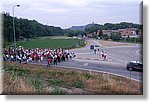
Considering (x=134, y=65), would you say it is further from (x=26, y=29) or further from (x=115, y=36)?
(x=26, y=29)

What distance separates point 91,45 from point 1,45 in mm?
1123

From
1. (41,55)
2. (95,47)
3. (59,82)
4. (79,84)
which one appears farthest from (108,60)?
(41,55)

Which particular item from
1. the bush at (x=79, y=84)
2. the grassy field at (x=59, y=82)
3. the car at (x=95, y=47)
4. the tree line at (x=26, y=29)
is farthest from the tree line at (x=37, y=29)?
the bush at (x=79, y=84)

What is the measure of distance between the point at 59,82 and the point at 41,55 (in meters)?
0.44

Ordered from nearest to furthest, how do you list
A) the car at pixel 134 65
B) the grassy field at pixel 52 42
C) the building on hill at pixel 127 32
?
1. the car at pixel 134 65
2. the building on hill at pixel 127 32
3. the grassy field at pixel 52 42

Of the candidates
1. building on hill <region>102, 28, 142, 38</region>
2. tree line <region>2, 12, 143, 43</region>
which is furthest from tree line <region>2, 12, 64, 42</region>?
building on hill <region>102, 28, 142, 38</region>

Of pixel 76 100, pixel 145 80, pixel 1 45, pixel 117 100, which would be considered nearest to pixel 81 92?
pixel 76 100

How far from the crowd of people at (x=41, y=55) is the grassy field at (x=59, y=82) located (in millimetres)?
83

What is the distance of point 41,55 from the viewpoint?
511 cm

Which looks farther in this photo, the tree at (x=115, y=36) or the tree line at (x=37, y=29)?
the tree at (x=115, y=36)

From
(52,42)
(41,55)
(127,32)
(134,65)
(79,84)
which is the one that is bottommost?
(79,84)

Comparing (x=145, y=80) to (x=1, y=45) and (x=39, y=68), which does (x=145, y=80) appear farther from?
(x=1, y=45)

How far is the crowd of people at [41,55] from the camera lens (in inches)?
200

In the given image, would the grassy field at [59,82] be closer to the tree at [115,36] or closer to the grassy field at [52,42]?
the grassy field at [52,42]
